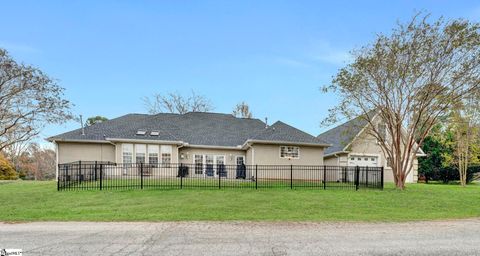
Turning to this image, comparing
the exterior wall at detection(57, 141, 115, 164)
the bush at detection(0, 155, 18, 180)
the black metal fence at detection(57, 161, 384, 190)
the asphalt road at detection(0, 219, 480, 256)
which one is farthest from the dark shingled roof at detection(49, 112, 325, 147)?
the asphalt road at detection(0, 219, 480, 256)

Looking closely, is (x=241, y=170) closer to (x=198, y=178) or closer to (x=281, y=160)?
(x=281, y=160)

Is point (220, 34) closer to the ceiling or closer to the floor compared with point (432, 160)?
closer to the ceiling

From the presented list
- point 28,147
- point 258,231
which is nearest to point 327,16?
point 258,231

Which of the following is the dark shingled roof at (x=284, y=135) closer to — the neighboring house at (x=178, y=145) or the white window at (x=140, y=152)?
the neighboring house at (x=178, y=145)

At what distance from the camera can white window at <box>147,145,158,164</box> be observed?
23.0 metres

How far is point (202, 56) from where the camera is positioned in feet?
71.2

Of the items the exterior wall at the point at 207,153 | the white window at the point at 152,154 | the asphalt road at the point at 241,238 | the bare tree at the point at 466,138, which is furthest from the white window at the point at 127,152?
the bare tree at the point at 466,138

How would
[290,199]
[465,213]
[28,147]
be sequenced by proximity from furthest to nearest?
[28,147] < [290,199] < [465,213]

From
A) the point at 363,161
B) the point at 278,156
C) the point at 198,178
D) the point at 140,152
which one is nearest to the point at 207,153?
the point at 198,178

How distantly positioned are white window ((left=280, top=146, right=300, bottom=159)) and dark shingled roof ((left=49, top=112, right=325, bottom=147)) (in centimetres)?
64

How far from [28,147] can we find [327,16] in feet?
155

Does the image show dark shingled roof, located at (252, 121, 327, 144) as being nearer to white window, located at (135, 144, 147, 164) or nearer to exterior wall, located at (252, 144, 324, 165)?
exterior wall, located at (252, 144, 324, 165)

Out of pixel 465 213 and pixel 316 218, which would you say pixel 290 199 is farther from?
pixel 465 213

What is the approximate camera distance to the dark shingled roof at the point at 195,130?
23531 mm
